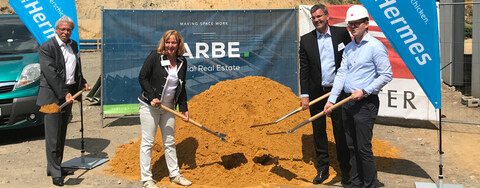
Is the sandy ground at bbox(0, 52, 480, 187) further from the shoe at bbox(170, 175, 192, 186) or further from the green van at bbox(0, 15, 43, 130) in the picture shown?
the green van at bbox(0, 15, 43, 130)

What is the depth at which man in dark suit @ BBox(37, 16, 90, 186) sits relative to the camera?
6562 mm

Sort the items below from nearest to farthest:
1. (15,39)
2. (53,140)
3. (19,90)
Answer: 1. (53,140)
2. (19,90)
3. (15,39)

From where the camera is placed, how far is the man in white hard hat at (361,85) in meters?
5.37

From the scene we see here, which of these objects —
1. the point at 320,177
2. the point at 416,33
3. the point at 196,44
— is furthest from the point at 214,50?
the point at 416,33

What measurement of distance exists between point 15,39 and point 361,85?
7199 mm

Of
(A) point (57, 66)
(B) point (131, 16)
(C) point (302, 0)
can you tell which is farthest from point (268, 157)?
(C) point (302, 0)

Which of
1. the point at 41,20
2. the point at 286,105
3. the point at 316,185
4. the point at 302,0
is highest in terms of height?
the point at 302,0

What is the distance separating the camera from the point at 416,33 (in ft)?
19.7

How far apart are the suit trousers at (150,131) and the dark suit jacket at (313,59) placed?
1.69 meters

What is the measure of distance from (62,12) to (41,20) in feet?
1.57

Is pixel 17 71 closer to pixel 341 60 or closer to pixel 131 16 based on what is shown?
pixel 131 16

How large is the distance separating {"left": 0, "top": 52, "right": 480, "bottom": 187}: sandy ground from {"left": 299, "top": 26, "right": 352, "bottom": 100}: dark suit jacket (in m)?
1.24

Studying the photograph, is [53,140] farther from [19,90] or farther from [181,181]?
[19,90]

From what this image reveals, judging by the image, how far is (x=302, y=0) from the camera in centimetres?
3641
